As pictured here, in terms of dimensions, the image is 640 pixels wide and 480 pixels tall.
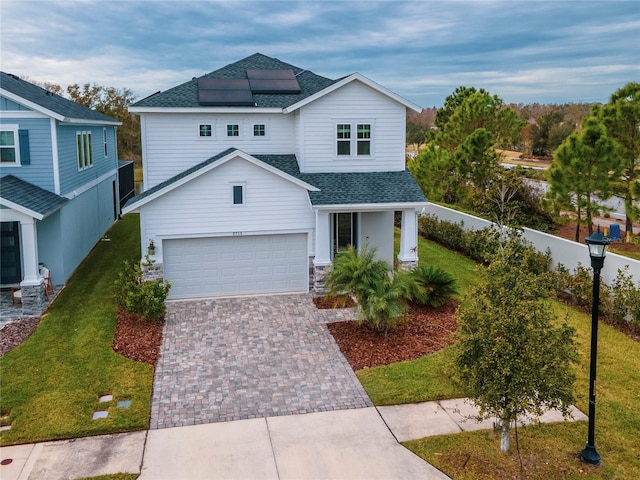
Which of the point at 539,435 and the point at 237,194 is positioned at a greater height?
the point at 237,194

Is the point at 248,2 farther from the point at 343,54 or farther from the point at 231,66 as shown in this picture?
the point at 343,54

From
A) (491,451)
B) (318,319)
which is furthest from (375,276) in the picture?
(491,451)

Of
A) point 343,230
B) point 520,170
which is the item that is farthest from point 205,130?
point 520,170

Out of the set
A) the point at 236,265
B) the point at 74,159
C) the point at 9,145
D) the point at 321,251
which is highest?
the point at 9,145

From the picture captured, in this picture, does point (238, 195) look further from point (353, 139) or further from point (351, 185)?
point (353, 139)

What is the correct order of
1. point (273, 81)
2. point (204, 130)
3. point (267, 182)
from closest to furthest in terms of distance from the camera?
point (267, 182)
point (204, 130)
point (273, 81)

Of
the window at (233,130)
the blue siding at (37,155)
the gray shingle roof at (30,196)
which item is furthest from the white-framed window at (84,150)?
the window at (233,130)
